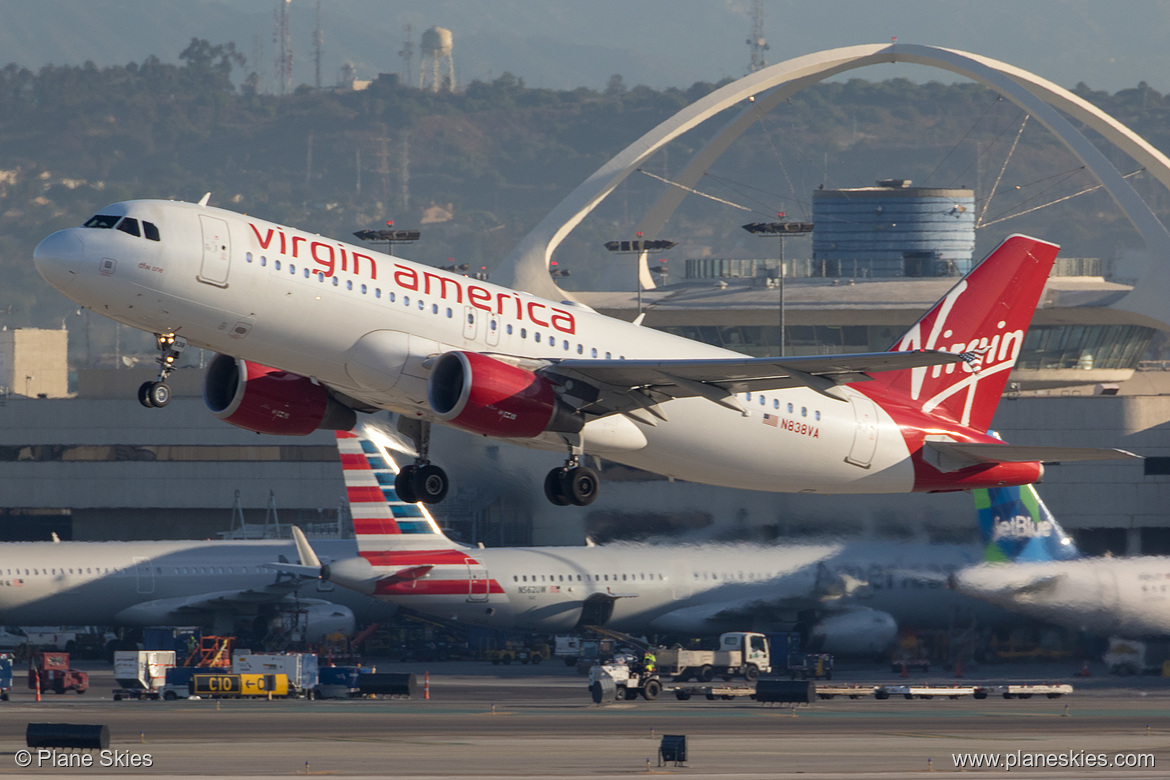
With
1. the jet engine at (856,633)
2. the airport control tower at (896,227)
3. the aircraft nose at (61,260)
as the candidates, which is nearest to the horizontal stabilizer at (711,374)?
the aircraft nose at (61,260)

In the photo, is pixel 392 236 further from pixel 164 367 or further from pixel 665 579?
pixel 164 367

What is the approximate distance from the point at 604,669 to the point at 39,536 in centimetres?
6100

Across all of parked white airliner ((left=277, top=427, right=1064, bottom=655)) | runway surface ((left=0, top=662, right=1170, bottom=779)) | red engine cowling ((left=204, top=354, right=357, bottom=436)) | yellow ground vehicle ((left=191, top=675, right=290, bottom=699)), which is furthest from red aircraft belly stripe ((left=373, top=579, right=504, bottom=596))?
red engine cowling ((left=204, top=354, right=357, bottom=436))

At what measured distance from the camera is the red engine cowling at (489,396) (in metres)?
36.9

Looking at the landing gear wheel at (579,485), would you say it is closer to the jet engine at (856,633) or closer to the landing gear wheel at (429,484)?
the landing gear wheel at (429,484)

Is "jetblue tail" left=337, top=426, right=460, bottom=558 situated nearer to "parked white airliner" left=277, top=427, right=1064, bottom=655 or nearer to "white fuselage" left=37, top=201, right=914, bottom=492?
"parked white airliner" left=277, top=427, right=1064, bottom=655

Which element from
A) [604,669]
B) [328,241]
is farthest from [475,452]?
[328,241]

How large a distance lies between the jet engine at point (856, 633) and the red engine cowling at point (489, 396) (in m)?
34.1

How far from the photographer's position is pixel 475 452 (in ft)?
245

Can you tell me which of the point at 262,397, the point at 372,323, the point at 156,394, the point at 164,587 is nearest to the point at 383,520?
the point at 164,587

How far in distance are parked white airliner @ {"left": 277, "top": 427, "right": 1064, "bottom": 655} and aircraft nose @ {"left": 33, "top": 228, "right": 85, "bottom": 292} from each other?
34.9 metres

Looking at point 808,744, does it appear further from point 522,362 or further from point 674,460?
point 522,362

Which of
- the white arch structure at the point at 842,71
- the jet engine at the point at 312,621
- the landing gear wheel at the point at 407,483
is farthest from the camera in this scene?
the white arch structure at the point at 842,71

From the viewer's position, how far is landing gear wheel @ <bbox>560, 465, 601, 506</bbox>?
3972cm
